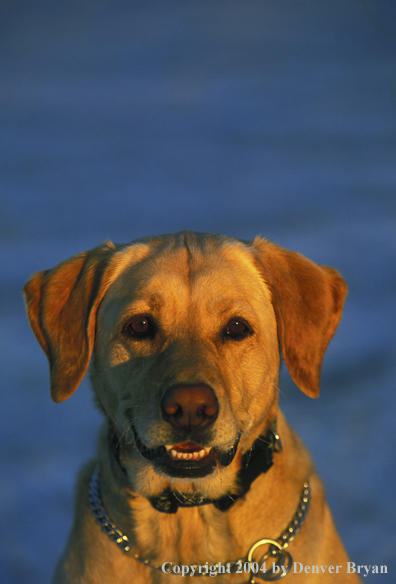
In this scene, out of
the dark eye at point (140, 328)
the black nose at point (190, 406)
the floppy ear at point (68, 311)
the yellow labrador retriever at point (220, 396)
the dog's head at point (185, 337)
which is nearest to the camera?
the black nose at point (190, 406)

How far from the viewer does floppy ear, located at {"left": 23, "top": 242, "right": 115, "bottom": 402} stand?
9.14ft

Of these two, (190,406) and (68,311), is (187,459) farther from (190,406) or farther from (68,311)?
(68,311)

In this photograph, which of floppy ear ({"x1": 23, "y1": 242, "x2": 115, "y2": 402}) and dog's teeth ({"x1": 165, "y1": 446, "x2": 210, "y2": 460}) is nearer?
dog's teeth ({"x1": 165, "y1": 446, "x2": 210, "y2": 460})

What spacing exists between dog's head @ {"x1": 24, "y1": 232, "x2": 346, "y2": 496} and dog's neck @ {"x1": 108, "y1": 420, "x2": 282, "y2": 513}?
39 millimetres

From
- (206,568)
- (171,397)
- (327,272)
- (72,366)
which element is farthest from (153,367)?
Result: (327,272)

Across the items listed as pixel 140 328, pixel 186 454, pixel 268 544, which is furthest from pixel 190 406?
pixel 268 544

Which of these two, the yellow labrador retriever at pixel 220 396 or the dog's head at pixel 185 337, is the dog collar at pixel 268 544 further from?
the dog's head at pixel 185 337

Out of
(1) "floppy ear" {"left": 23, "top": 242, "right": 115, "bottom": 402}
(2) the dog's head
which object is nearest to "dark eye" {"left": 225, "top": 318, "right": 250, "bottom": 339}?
(2) the dog's head

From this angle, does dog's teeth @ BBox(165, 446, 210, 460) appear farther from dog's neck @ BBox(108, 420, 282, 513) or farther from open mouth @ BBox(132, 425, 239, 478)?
dog's neck @ BBox(108, 420, 282, 513)

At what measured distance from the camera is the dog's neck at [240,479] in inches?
105

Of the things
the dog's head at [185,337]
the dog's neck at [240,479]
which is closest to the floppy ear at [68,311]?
the dog's head at [185,337]

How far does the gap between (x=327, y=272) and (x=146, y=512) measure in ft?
4.55

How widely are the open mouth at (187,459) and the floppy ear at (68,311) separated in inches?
21.1

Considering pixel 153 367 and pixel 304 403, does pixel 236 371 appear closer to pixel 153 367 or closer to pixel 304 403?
pixel 153 367
